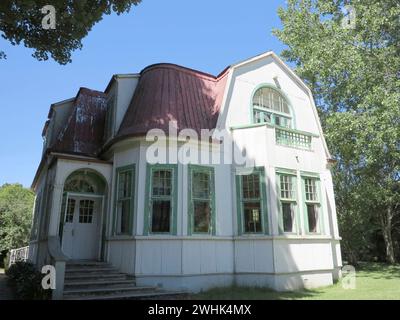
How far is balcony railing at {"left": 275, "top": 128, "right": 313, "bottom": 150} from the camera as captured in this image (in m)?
12.9

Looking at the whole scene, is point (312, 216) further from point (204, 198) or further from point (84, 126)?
point (84, 126)

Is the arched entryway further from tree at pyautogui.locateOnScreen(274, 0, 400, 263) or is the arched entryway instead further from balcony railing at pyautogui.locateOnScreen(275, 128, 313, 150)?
tree at pyautogui.locateOnScreen(274, 0, 400, 263)

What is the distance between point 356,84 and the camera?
1889 cm

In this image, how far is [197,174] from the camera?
39.3ft

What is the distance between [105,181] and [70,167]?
1356mm

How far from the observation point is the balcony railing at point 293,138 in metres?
12.9

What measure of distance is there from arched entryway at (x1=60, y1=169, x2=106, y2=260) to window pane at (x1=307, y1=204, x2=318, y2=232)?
25.7 feet

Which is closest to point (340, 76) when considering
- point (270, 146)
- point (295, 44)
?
point (295, 44)

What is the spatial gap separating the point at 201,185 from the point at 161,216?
1.82m

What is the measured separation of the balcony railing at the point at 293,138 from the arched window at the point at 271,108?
100 centimetres

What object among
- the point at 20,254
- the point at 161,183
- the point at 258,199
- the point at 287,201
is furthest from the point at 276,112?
the point at 20,254

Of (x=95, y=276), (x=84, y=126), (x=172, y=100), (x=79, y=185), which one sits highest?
(x=172, y=100)
